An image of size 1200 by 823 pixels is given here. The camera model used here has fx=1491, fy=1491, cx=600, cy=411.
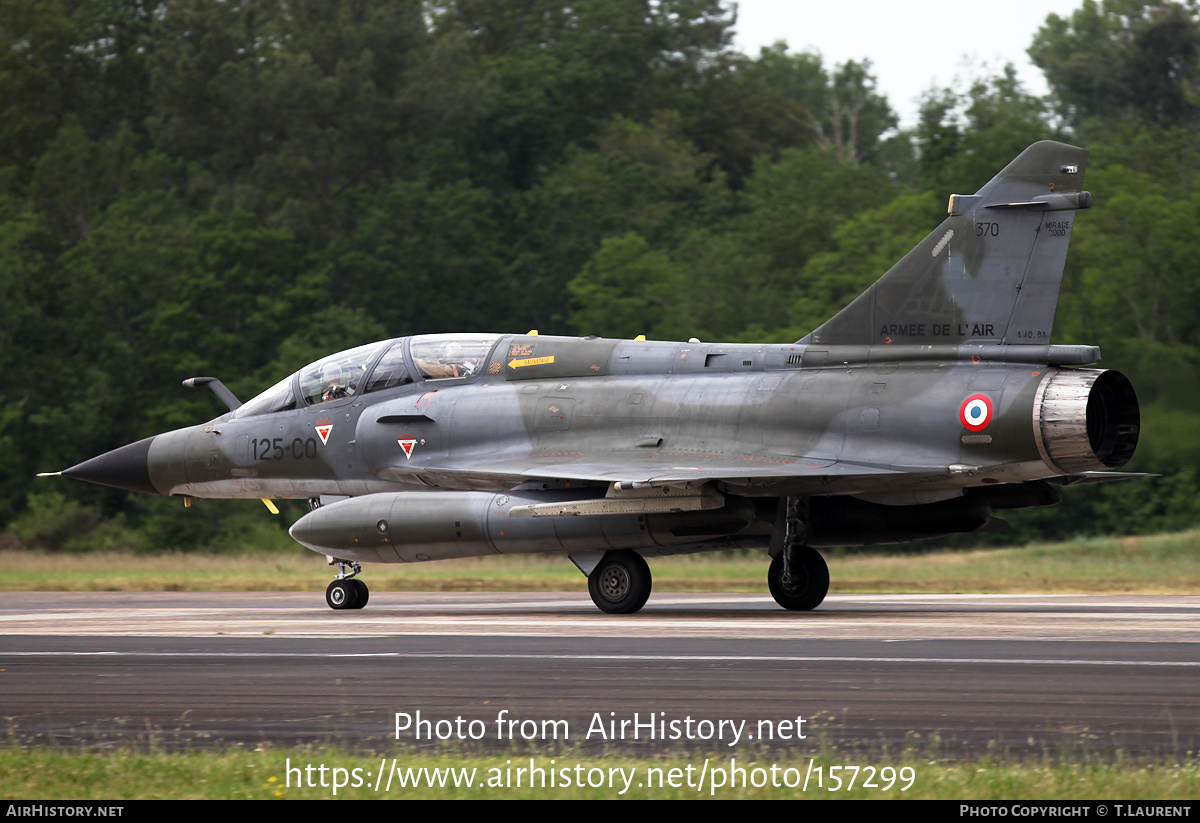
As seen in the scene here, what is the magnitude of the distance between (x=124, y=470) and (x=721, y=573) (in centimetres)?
1169

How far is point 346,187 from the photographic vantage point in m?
62.8

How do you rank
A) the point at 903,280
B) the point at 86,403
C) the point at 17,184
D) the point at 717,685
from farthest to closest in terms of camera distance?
the point at 17,184 → the point at 86,403 → the point at 903,280 → the point at 717,685

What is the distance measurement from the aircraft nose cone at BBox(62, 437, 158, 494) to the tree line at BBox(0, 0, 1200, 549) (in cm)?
2335

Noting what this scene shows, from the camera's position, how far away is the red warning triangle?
19.7m

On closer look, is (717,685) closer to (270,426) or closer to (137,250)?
(270,426)

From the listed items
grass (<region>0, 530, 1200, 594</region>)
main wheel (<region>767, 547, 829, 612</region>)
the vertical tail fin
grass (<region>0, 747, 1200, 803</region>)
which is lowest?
grass (<region>0, 530, 1200, 594</region>)

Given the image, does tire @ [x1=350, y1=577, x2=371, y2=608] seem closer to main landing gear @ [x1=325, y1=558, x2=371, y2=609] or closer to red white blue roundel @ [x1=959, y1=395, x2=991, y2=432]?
main landing gear @ [x1=325, y1=558, x2=371, y2=609]

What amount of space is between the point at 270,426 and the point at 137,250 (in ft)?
124

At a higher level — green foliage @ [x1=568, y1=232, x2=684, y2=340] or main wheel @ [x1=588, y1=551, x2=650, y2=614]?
green foliage @ [x1=568, y1=232, x2=684, y2=340]

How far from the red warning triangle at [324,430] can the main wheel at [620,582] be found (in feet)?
14.9

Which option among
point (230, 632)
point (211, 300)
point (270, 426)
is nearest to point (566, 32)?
point (211, 300)

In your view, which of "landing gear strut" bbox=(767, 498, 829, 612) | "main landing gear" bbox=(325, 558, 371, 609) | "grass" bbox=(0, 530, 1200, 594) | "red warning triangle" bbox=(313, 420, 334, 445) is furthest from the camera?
"grass" bbox=(0, 530, 1200, 594)

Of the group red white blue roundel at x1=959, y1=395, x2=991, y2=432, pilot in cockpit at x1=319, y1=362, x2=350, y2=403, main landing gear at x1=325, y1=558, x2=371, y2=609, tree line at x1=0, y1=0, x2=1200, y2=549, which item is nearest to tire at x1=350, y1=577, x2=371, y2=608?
main landing gear at x1=325, y1=558, x2=371, y2=609

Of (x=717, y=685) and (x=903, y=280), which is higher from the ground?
(x=903, y=280)
